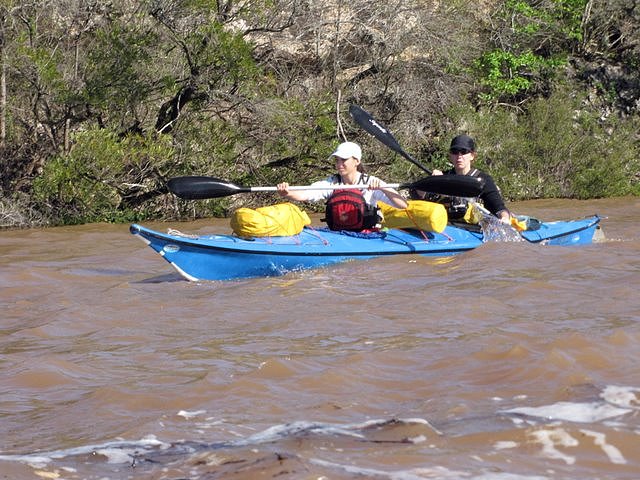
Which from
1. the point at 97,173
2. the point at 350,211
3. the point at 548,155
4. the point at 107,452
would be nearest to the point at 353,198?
the point at 350,211

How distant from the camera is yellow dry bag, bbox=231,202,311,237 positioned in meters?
7.36

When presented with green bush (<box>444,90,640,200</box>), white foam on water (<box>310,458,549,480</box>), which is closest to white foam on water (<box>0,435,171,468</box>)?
white foam on water (<box>310,458,549,480</box>)

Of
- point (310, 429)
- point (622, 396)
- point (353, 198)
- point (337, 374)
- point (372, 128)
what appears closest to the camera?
point (310, 429)

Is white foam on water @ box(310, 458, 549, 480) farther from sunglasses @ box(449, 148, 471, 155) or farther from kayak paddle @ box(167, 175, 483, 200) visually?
sunglasses @ box(449, 148, 471, 155)

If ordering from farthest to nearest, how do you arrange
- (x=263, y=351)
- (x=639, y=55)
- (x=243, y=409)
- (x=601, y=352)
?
(x=639, y=55)
(x=263, y=351)
(x=601, y=352)
(x=243, y=409)

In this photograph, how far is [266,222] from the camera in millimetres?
7387

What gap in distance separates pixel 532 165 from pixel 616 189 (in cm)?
136

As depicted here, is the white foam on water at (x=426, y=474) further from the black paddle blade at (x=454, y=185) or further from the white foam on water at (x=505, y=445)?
the black paddle blade at (x=454, y=185)

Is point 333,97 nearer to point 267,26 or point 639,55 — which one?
point 267,26

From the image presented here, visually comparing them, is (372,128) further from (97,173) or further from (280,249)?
(97,173)

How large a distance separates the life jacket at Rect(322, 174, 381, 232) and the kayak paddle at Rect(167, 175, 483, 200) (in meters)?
0.12

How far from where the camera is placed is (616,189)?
1573cm

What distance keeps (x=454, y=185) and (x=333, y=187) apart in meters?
0.95

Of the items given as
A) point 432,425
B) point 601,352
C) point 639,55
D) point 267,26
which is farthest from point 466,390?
point 639,55
